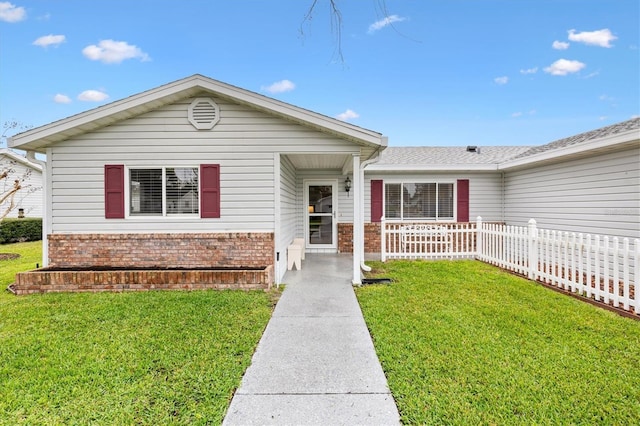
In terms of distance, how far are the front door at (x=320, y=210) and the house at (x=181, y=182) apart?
3666mm

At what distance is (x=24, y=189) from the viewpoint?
54.4 ft

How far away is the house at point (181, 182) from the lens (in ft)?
20.5

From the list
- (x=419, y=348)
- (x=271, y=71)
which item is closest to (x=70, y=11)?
(x=271, y=71)

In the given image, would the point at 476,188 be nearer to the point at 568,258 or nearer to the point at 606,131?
the point at 606,131

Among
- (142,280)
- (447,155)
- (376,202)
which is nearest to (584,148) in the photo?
(447,155)

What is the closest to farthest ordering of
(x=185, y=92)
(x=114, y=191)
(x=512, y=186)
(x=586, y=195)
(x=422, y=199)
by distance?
(x=185, y=92) < (x=114, y=191) < (x=586, y=195) < (x=512, y=186) < (x=422, y=199)

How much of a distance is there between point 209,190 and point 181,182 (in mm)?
681

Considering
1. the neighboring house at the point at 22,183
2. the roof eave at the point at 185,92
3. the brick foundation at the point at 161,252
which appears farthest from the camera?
the neighboring house at the point at 22,183

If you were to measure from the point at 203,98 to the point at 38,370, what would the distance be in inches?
201

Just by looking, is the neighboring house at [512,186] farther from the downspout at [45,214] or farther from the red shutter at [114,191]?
the downspout at [45,214]

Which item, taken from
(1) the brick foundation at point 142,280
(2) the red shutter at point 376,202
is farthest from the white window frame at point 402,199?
(1) the brick foundation at point 142,280

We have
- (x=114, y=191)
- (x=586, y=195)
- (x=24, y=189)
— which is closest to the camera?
(x=114, y=191)

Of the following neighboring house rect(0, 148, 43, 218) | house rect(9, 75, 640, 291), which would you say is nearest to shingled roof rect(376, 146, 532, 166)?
house rect(9, 75, 640, 291)

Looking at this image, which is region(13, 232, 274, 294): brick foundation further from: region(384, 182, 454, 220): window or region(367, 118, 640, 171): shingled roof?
region(384, 182, 454, 220): window
